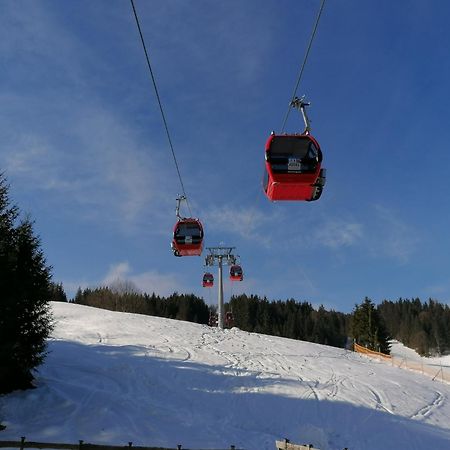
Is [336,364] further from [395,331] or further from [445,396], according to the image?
[395,331]

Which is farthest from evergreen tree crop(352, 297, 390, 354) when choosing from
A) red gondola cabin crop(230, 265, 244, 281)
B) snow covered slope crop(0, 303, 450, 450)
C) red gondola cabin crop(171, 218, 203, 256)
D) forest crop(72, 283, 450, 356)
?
red gondola cabin crop(171, 218, 203, 256)

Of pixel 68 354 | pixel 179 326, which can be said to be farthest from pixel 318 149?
pixel 179 326

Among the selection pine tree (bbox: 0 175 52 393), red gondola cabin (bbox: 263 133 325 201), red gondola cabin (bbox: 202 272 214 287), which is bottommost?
pine tree (bbox: 0 175 52 393)

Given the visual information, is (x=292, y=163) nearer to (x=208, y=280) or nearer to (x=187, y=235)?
(x=187, y=235)

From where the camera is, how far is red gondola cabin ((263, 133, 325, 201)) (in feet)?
43.2

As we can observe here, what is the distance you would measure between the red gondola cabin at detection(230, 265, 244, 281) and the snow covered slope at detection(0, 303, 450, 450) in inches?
493

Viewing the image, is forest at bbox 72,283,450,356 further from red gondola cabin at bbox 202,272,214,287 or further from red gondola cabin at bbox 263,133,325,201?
red gondola cabin at bbox 263,133,325,201

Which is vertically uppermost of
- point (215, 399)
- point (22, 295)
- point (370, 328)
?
point (370, 328)

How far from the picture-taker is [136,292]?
379 ft

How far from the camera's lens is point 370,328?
73750 mm

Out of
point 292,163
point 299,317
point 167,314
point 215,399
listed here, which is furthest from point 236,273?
point 299,317

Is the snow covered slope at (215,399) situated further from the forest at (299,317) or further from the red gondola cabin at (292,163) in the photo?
the forest at (299,317)

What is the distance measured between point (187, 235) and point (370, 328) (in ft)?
190

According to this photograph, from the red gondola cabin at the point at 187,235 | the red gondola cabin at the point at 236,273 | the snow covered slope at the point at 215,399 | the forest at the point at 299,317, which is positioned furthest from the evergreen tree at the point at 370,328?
the red gondola cabin at the point at 187,235
